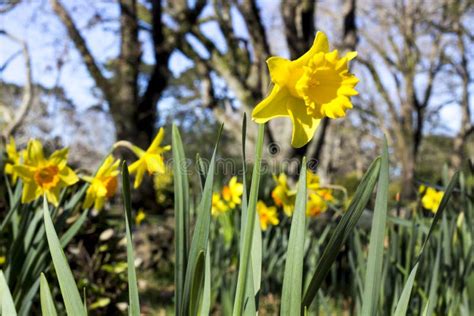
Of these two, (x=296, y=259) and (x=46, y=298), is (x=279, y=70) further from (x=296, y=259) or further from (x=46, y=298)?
(x=46, y=298)

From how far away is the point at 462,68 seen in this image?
13.3 metres

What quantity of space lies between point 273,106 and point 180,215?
0.23 meters

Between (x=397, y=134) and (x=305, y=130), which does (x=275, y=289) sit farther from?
(x=397, y=134)

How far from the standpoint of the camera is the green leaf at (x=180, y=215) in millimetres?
772

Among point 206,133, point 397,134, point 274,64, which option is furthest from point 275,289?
point 206,133

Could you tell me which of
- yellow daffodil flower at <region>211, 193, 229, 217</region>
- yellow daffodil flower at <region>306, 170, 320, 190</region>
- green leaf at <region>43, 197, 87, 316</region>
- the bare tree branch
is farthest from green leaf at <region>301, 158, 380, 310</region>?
the bare tree branch

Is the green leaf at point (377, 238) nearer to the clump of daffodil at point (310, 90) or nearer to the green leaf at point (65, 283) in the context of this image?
the clump of daffodil at point (310, 90)

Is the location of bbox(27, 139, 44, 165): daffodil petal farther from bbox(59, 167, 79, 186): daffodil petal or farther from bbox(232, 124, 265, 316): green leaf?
bbox(232, 124, 265, 316): green leaf

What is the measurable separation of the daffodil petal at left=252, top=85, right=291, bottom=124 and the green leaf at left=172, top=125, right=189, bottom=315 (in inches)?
5.6

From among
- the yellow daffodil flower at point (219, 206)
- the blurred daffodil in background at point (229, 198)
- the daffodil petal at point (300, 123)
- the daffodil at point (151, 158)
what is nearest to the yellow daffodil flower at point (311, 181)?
the blurred daffodil in background at point (229, 198)

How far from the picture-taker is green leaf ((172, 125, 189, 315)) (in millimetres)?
772

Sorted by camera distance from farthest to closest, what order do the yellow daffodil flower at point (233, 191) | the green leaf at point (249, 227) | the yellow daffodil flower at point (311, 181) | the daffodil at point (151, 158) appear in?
the yellow daffodil flower at point (233, 191) → the yellow daffodil flower at point (311, 181) → the daffodil at point (151, 158) → the green leaf at point (249, 227)

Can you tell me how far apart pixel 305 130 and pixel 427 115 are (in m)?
13.2

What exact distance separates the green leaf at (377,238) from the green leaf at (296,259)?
106mm
